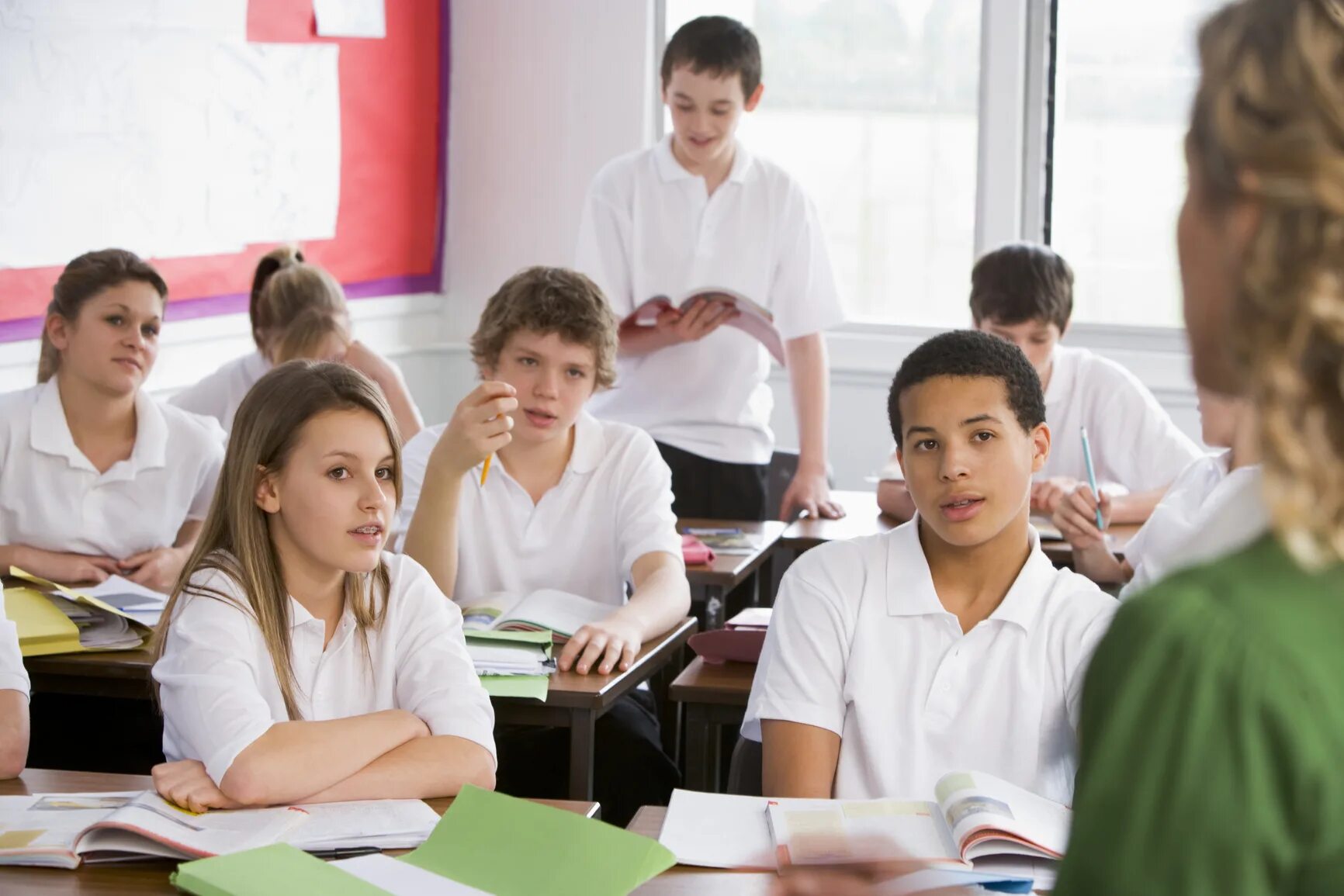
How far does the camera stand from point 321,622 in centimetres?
205

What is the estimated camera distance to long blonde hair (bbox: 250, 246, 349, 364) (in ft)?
12.4

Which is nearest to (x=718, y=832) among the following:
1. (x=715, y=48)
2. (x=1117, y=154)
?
(x=715, y=48)

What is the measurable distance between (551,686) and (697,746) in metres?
0.31

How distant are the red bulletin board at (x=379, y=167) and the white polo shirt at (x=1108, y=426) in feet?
6.65

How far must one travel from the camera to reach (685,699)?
2.39 m

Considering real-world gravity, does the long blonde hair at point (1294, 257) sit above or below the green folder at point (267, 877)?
above

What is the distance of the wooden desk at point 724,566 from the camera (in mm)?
3119

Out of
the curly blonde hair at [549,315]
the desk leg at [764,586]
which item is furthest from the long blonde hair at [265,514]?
the desk leg at [764,586]

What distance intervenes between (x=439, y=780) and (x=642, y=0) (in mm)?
4432

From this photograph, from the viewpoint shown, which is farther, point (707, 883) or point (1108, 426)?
point (1108, 426)

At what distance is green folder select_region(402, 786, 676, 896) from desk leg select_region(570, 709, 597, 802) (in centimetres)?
68

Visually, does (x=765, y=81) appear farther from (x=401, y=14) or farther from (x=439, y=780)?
(x=439, y=780)

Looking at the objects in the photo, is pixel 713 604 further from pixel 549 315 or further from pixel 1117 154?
pixel 1117 154

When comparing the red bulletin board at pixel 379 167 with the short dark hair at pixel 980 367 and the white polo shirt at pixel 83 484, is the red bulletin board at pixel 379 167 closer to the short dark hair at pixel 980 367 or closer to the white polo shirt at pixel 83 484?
the white polo shirt at pixel 83 484
